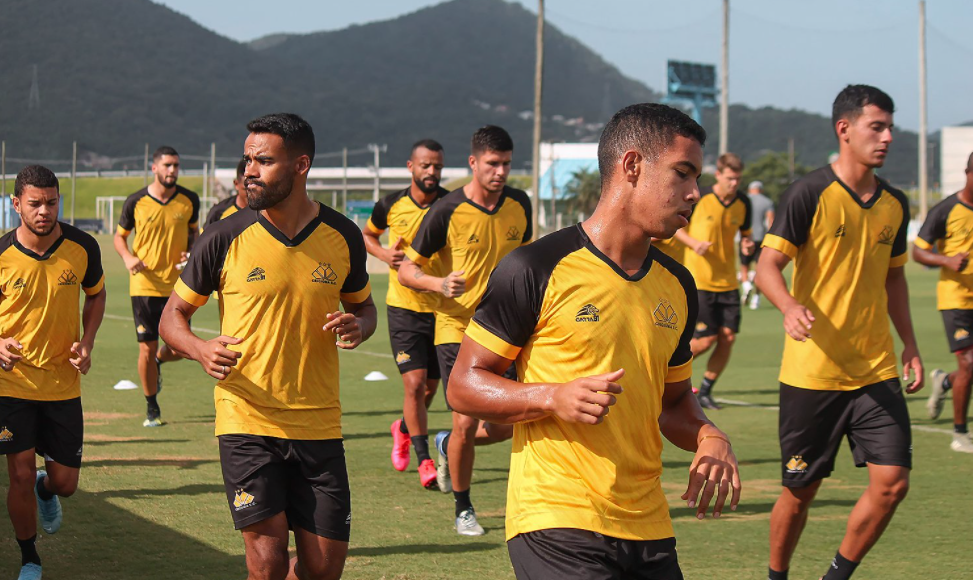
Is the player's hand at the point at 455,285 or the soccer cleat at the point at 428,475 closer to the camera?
the player's hand at the point at 455,285

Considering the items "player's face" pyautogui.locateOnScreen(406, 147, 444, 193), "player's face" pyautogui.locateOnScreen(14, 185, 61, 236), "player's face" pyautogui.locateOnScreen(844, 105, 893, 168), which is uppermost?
"player's face" pyautogui.locateOnScreen(406, 147, 444, 193)

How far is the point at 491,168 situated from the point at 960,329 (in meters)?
4.70

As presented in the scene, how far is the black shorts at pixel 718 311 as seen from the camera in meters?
12.4

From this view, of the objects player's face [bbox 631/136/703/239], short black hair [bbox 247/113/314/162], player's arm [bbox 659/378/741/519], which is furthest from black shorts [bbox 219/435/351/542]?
player's face [bbox 631/136/703/239]

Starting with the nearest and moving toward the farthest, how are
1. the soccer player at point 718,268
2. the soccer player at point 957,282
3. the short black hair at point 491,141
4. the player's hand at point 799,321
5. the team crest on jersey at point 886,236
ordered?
the player's hand at point 799,321 < the team crest on jersey at point 886,236 < the short black hair at point 491,141 < the soccer player at point 957,282 < the soccer player at point 718,268

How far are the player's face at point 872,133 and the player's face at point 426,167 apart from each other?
3.96 metres

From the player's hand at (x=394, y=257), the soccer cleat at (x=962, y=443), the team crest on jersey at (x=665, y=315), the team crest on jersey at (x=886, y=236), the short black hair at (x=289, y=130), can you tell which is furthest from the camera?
the soccer cleat at (x=962, y=443)

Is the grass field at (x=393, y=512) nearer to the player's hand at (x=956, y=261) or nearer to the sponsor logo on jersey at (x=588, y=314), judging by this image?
the player's hand at (x=956, y=261)

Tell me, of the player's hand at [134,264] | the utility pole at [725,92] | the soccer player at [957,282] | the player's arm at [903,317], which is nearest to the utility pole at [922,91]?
the utility pole at [725,92]

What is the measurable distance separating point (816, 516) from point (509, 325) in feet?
16.4

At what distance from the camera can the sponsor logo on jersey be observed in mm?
3480

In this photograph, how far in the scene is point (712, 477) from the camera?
3.31 m

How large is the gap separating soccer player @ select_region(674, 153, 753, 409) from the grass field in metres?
0.65

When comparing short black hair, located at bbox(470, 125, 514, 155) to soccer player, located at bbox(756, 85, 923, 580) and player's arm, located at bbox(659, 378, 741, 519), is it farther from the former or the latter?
player's arm, located at bbox(659, 378, 741, 519)
